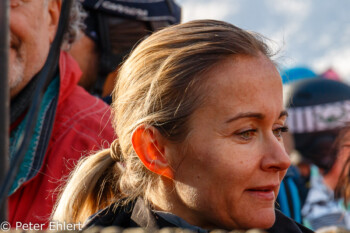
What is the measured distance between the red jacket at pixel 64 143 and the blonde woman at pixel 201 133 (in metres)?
0.44

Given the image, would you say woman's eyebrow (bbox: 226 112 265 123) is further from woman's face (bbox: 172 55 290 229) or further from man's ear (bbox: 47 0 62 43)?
man's ear (bbox: 47 0 62 43)

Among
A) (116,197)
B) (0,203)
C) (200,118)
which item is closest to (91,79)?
(116,197)

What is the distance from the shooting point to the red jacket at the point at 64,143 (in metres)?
2.02

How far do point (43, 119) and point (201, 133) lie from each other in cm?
95

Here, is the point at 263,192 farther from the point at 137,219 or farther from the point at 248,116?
the point at 137,219

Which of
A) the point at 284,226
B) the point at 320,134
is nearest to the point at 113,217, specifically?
the point at 284,226

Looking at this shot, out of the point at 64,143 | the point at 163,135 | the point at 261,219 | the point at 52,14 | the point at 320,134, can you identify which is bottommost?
the point at 320,134

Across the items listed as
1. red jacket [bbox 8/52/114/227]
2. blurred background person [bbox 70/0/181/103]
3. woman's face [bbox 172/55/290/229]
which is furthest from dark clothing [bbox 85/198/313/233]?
blurred background person [bbox 70/0/181/103]

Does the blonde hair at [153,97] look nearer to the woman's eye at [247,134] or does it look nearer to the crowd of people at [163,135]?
the crowd of people at [163,135]

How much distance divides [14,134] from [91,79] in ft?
2.91

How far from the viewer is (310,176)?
3.54m

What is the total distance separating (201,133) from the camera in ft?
4.72

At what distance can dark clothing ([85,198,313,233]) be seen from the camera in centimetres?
149

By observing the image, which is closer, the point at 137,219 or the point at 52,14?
the point at 137,219
